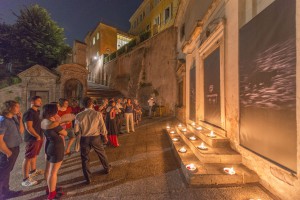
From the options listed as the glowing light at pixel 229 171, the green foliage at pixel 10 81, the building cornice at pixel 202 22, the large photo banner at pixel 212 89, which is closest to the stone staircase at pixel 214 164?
the glowing light at pixel 229 171

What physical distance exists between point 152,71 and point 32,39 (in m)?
12.5

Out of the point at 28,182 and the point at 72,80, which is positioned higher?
the point at 72,80

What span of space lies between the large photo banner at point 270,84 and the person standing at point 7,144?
4.93m

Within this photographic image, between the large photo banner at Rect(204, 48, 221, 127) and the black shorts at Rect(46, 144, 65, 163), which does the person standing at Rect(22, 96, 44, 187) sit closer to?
the black shorts at Rect(46, 144, 65, 163)

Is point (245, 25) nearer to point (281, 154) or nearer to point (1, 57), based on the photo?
point (281, 154)

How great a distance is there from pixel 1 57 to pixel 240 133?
21.0 m

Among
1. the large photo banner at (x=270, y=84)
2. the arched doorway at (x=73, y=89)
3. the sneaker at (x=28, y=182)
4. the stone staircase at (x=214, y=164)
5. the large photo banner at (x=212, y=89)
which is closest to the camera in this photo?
the large photo banner at (x=270, y=84)

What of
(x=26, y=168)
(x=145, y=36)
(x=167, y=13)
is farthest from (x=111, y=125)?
(x=167, y=13)

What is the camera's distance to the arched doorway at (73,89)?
14.0m

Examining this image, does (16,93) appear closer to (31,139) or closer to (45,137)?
(31,139)

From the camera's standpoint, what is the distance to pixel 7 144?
10.1 feet

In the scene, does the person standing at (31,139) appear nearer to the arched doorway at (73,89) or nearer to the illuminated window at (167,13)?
the arched doorway at (73,89)

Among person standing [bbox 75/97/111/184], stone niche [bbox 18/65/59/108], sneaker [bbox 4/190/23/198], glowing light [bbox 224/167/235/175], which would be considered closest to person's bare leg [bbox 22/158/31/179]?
sneaker [bbox 4/190/23/198]

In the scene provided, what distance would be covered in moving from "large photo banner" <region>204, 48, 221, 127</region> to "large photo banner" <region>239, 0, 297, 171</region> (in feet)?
4.68
